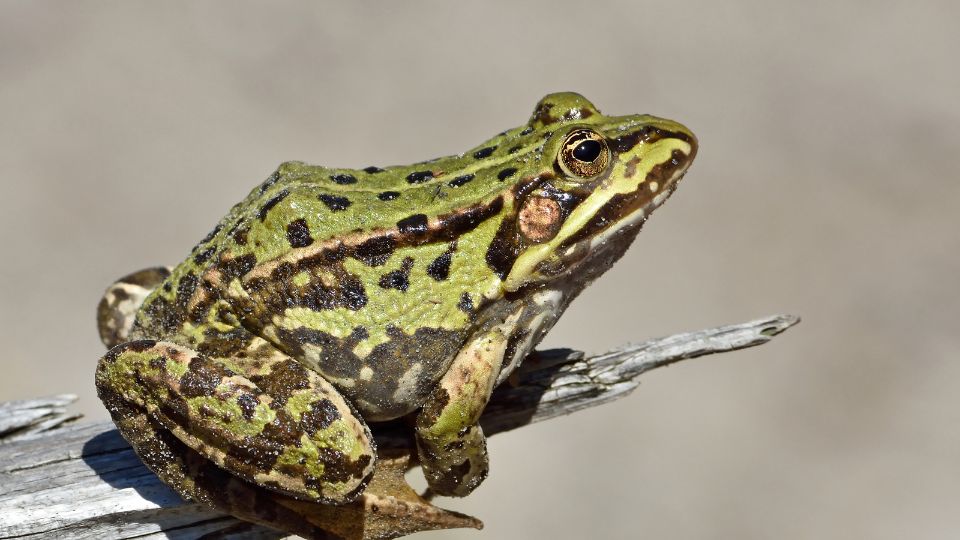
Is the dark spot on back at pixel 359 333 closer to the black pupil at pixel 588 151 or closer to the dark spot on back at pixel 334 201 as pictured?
the dark spot on back at pixel 334 201

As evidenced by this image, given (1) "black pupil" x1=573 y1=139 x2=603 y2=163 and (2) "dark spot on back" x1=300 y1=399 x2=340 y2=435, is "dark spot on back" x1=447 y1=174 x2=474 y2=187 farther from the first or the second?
(2) "dark spot on back" x1=300 y1=399 x2=340 y2=435

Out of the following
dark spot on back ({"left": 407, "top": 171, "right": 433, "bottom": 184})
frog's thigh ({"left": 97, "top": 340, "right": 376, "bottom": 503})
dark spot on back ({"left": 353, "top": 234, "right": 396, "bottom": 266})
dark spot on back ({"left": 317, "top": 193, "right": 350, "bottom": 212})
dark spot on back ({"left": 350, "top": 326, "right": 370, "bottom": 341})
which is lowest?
frog's thigh ({"left": 97, "top": 340, "right": 376, "bottom": 503})

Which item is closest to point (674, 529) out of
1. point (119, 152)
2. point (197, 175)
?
point (197, 175)

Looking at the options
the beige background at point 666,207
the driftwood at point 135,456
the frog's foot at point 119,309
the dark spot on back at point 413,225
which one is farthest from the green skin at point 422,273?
the beige background at point 666,207

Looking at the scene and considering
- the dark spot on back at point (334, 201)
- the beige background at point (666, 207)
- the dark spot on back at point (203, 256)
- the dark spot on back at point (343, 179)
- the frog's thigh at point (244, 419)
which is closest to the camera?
the frog's thigh at point (244, 419)

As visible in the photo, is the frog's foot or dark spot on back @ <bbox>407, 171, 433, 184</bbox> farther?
the frog's foot

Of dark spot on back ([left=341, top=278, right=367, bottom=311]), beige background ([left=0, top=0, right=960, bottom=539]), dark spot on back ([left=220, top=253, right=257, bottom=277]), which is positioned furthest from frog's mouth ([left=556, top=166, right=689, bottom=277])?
beige background ([left=0, top=0, right=960, bottom=539])

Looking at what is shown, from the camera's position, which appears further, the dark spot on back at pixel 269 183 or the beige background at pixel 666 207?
the beige background at pixel 666 207
